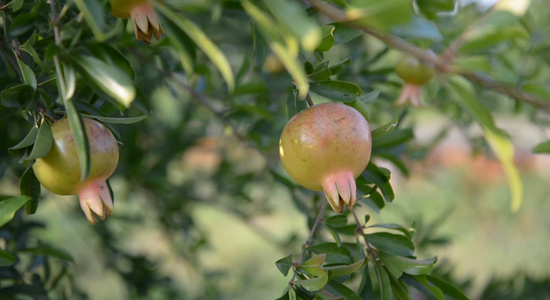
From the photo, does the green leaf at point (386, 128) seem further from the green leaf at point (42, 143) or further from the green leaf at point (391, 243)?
the green leaf at point (42, 143)

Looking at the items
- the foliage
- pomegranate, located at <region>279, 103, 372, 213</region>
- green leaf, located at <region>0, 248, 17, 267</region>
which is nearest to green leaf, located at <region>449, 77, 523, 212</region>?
the foliage

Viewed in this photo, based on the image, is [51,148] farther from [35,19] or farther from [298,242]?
[298,242]

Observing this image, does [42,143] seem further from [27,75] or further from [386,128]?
[386,128]

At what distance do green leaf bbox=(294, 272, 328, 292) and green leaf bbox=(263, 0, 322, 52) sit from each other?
25cm

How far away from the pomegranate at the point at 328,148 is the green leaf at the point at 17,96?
22 cm

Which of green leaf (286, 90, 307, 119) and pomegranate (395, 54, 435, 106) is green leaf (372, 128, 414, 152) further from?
green leaf (286, 90, 307, 119)

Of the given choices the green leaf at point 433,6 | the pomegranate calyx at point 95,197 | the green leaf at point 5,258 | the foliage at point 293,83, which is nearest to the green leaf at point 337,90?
the foliage at point 293,83

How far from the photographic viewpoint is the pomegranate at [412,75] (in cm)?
71

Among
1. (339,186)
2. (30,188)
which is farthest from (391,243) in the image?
(30,188)

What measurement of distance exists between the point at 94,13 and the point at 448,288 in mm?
445

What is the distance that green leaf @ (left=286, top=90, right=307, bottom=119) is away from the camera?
54cm

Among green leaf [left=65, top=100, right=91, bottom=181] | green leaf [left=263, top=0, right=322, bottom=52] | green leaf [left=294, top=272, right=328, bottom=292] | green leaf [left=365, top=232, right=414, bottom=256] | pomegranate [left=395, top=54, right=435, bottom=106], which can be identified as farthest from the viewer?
pomegranate [left=395, top=54, right=435, bottom=106]

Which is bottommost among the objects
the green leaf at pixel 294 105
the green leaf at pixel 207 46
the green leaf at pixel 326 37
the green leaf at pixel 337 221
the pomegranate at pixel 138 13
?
the green leaf at pixel 337 221

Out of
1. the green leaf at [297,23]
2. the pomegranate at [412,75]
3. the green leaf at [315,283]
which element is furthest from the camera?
the pomegranate at [412,75]
